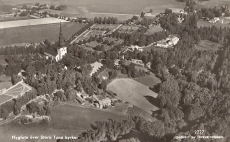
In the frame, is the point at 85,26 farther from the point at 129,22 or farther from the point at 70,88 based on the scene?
the point at 70,88

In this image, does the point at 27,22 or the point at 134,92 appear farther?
the point at 27,22

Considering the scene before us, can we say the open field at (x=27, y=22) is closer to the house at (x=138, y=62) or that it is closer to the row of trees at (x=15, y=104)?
the house at (x=138, y=62)

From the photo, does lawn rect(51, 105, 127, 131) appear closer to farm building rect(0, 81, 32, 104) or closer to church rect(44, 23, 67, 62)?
farm building rect(0, 81, 32, 104)

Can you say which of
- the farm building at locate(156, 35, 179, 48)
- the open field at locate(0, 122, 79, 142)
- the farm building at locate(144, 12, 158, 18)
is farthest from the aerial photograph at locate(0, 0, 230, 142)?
the farm building at locate(144, 12, 158, 18)

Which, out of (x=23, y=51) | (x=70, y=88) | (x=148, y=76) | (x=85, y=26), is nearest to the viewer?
(x=70, y=88)

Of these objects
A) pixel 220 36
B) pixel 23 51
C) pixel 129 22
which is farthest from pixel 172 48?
pixel 23 51

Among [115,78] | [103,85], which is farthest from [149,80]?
[103,85]

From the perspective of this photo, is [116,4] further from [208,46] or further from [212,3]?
[208,46]
